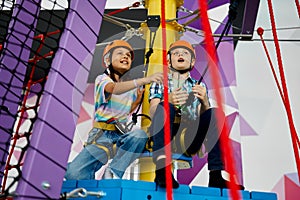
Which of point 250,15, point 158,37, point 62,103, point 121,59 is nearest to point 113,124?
point 121,59

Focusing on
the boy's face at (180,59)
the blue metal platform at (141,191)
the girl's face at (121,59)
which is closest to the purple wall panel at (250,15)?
the boy's face at (180,59)

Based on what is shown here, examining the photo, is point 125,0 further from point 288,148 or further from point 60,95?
point 60,95

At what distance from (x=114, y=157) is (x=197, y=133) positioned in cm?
19

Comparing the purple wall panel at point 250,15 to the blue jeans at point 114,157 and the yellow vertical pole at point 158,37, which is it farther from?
the blue jeans at point 114,157

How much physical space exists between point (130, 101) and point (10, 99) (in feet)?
1.50

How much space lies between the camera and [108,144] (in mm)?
996

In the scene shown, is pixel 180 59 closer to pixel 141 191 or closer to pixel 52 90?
pixel 141 191

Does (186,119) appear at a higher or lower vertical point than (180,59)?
lower

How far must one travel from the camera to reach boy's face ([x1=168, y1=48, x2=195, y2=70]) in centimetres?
109

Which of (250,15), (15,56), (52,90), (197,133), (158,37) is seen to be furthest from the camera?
(158,37)

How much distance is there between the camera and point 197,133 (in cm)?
94

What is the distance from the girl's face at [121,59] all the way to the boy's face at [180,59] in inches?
4.5

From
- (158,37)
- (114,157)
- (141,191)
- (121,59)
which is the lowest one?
(141,191)

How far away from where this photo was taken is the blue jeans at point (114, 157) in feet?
3.05
